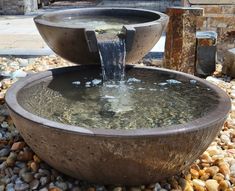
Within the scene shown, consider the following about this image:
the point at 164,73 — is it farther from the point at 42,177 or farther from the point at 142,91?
the point at 42,177

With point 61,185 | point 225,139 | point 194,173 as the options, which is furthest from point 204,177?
point 61,185

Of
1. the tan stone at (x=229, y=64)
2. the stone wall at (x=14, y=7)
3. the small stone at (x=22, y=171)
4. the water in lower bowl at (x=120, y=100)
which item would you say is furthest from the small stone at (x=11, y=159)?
the stone wall at (x=14, y=7)

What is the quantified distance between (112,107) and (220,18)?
9.03ft

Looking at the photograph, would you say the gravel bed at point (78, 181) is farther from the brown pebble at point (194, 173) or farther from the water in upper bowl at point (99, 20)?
the water in upper bowl at point (99, 20)

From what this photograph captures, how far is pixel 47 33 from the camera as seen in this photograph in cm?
275

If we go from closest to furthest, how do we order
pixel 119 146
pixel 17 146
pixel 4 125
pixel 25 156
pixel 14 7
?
pixel 119 146 → pixel 25 156 → pixel 17 146 → pixel 4 125 → pixel 14 7

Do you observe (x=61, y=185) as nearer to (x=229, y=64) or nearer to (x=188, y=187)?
(x=188, y=187)

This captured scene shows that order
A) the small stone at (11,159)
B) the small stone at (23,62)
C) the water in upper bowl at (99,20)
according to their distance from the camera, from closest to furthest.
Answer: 1. the small stone at (11,159)
2. the water in upper bowl at (99,20)
3. the small stone at (23,62)

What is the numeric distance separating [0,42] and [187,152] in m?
4.17

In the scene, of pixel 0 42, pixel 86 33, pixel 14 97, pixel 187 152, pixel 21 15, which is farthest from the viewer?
pixel 21 15

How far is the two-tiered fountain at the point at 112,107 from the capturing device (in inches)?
66.8

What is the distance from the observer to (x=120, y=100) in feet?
8.10

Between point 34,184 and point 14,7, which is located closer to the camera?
point 34,184

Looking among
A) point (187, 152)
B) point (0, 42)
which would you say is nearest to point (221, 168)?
point (187, 152)
